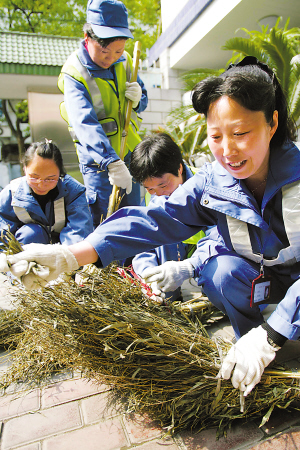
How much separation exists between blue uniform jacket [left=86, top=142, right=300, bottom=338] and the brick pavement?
402 millimetres

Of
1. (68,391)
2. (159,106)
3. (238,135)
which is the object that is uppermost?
(159,106)

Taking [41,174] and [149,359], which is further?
[41,174]

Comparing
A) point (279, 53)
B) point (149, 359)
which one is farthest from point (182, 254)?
point (279, 53)

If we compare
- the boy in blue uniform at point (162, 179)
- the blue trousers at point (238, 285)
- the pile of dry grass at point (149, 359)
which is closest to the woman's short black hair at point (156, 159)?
the boy in blue uniform at point (162, 179)

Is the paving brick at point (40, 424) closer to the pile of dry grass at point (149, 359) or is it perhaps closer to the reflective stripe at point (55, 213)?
the pile of dry grass at point (149, 359)

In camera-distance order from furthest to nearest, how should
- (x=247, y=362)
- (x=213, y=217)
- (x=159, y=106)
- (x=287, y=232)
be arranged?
1. (x=159, y=106)
2. (x=213, y=217)
3. (x=287, y=232)
4. (x=247, y=362)

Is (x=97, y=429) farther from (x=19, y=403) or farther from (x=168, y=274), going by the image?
(x=168, y=274)

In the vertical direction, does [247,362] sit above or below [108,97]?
below

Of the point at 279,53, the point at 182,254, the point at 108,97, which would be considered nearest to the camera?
the point at 182,254

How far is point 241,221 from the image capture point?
1625 millimetres

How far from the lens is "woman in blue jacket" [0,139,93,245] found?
2766 millimetres

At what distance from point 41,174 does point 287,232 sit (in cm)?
191

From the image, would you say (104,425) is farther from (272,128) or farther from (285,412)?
(272,128)

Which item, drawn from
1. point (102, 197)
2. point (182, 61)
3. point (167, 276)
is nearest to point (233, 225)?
point (167, 276)
